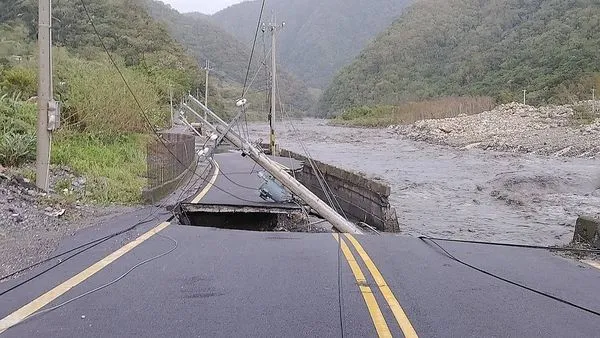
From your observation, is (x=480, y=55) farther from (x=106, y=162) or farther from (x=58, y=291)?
(x=58, y=291)

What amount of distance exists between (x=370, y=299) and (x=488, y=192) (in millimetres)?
21838

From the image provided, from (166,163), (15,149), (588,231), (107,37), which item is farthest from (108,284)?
(107,37)

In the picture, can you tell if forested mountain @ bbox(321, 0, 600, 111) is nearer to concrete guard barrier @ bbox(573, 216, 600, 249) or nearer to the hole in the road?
the hole in the road

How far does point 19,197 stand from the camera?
1171 cm

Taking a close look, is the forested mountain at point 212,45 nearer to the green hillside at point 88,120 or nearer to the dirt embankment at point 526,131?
the dirt embankment at point 526,131

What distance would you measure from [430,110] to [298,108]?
6456 centimetres

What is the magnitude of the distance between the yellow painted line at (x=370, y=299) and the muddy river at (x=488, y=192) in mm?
9345

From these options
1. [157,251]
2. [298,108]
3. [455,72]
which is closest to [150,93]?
[157,251]

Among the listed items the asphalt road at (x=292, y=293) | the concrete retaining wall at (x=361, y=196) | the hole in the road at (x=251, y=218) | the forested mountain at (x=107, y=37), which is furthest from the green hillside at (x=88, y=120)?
the concrete retaining wall at (x=361, y=196)

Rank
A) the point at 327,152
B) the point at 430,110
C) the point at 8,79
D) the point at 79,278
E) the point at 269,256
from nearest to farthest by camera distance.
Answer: the point at 79,278, the point at 269,256, the point at 8,79, the point at 327,152, the point at 430,110

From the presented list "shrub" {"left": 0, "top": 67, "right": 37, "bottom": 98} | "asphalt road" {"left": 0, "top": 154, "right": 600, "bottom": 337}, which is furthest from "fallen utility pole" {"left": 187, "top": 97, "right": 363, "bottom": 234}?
"shrub" {"left": 0, "top": 67, "right": 37, "bottom": 98}

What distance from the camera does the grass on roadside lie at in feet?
48.3

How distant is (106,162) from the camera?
18969 mm

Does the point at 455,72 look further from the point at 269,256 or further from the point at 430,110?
the point at 269,256
